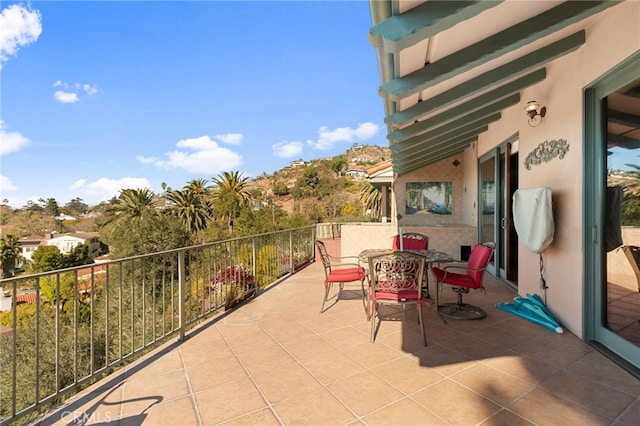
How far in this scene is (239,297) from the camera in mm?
4305

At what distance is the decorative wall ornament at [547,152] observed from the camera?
3.12m

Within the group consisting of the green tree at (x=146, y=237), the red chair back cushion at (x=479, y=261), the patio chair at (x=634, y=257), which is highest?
the patio chair at (x=634, y=257)

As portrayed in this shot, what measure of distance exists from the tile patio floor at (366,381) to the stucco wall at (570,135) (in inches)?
19.0

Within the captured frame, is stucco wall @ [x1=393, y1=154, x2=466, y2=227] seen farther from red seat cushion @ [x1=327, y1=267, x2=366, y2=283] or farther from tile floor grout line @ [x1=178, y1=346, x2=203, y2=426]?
tile floor grout line @ [x1=178, y1=346, x2=203, y2=426]

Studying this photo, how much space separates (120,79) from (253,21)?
536 inches

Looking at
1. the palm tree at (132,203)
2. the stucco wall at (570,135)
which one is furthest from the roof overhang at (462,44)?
the palm tree at (132,203)

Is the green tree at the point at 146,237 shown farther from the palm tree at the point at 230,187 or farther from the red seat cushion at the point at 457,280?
the red seat cushion at the point at 457,280

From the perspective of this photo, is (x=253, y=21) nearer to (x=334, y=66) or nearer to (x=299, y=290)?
(x=334, y=66)

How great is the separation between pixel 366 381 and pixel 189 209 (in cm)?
2559

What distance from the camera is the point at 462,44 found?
2281mm

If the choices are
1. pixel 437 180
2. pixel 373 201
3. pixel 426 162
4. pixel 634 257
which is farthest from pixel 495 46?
pixel 373 201

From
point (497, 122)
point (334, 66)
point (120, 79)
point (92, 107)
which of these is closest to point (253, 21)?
point (334, 66)

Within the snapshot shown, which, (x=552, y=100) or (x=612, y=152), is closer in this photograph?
(x=612, y=152)

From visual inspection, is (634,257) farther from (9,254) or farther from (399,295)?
(9,254)
